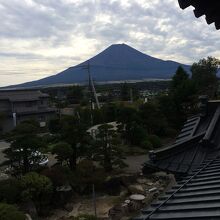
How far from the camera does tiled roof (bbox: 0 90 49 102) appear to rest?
33.5m

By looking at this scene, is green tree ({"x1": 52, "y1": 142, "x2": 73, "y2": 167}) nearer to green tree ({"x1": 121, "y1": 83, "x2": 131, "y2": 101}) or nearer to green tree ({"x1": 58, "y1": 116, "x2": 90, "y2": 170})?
green tree ({"x1": 58, "y1": 116, "x2": 90, "y2": 170})

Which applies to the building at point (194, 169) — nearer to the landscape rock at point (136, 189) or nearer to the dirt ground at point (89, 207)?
the dirt ground at point (89, 207)

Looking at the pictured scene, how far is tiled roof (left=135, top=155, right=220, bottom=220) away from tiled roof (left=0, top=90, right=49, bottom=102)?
30969 mm

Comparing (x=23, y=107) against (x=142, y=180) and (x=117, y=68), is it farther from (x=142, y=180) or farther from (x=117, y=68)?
(x=117, y=68)

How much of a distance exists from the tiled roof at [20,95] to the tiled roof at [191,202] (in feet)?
102

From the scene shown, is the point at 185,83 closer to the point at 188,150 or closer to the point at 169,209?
the point at 188,150

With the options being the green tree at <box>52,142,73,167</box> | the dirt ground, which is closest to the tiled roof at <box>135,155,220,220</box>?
the dirt ground

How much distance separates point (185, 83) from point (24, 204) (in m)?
17.3

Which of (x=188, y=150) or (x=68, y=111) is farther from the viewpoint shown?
(x=68, y=111)

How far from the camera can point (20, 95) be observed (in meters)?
34.2

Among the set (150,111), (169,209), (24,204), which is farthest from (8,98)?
(169,209)

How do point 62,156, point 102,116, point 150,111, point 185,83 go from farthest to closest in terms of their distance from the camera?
point 102,116, point 185,83, point 150,111, point 62,156

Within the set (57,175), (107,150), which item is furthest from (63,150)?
(107,150)

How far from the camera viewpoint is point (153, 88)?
109625mm
